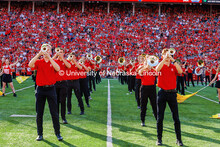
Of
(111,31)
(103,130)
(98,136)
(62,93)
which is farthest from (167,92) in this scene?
(111,31)

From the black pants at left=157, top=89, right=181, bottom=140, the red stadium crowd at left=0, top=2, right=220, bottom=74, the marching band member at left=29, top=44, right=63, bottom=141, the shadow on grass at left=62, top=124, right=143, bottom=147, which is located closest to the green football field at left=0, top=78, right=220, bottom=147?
the shadow on grass at left=62, top=124, right=143, bottom=147

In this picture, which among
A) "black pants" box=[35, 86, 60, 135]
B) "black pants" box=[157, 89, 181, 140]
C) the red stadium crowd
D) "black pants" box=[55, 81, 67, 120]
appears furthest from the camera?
the red stadium crowd

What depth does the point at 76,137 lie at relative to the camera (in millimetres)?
5254

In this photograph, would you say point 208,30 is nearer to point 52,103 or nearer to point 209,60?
point 209,60

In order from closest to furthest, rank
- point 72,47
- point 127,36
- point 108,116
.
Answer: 1. point 108,116
2. point 72,47
3. point 127,36

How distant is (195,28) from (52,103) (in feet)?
101

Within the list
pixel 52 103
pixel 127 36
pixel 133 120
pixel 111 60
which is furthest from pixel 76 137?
pixel 127 36

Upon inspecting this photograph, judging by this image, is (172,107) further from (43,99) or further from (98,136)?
(43,99)

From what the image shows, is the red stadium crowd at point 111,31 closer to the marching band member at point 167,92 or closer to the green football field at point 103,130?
the green football field at point 103,130

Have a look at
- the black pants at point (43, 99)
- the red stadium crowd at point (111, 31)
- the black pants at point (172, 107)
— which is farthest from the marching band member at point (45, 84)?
the red stadium crowd at point (111, 31)

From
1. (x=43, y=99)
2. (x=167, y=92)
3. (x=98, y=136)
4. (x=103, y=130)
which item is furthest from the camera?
(x=103, y=130)

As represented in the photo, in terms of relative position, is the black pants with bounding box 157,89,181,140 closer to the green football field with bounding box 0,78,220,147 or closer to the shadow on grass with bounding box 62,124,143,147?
the green football field with bounding box 0,78,220,147

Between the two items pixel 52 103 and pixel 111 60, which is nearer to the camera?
pixel 52 103

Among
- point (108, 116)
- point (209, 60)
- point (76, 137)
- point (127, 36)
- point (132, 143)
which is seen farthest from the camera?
point (127, 36)
